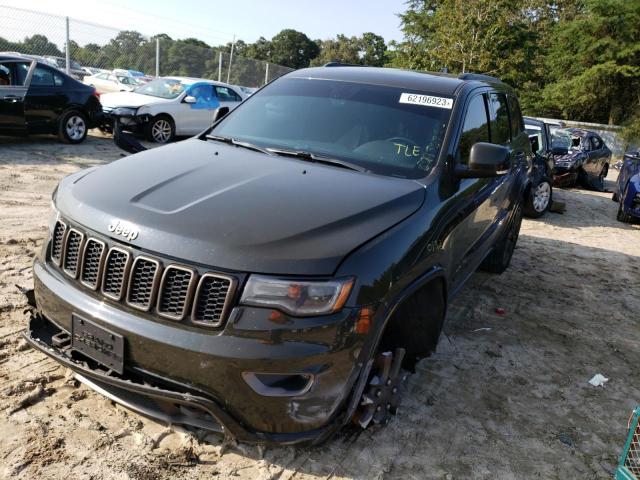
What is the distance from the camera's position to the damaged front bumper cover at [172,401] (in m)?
2.22

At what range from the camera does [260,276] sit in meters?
2.18

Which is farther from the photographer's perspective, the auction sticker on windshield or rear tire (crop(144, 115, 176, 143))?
rear tire (crop(144, 115, 176, 143))

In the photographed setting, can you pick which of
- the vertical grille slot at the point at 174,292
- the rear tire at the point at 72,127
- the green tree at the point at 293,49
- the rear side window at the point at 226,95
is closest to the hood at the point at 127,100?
the rear tire at the point at 72,127

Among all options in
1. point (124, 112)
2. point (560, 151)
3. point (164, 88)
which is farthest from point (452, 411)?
point (164, 88)

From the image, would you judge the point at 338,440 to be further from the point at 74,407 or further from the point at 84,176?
the point at 84,176

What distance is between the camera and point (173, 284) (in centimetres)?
225

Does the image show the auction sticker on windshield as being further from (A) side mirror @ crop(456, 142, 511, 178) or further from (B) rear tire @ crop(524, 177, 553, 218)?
(B) rear tire @ crop(524, 177, 553, 218)

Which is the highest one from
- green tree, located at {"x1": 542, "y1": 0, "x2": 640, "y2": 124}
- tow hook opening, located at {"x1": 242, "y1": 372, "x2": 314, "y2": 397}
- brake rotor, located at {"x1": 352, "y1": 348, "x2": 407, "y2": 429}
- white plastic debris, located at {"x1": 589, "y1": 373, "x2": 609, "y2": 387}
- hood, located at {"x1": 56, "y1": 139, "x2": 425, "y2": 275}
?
green tree, located at {"x1": 542, "y1": 0, "x2": 640, "y2": 124}

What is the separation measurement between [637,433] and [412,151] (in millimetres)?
1879

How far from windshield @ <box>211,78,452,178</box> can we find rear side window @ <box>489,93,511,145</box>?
103cm

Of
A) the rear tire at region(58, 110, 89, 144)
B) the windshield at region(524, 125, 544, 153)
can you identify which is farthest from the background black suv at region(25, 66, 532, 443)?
the rear tire at region(58, 110, 89, 144)

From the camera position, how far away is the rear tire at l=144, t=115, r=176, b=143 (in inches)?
453

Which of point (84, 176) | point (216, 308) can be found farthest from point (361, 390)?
point (84, 176)

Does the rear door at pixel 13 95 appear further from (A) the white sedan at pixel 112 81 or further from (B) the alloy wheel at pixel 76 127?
(A) the white sedan at pixel 112 81
